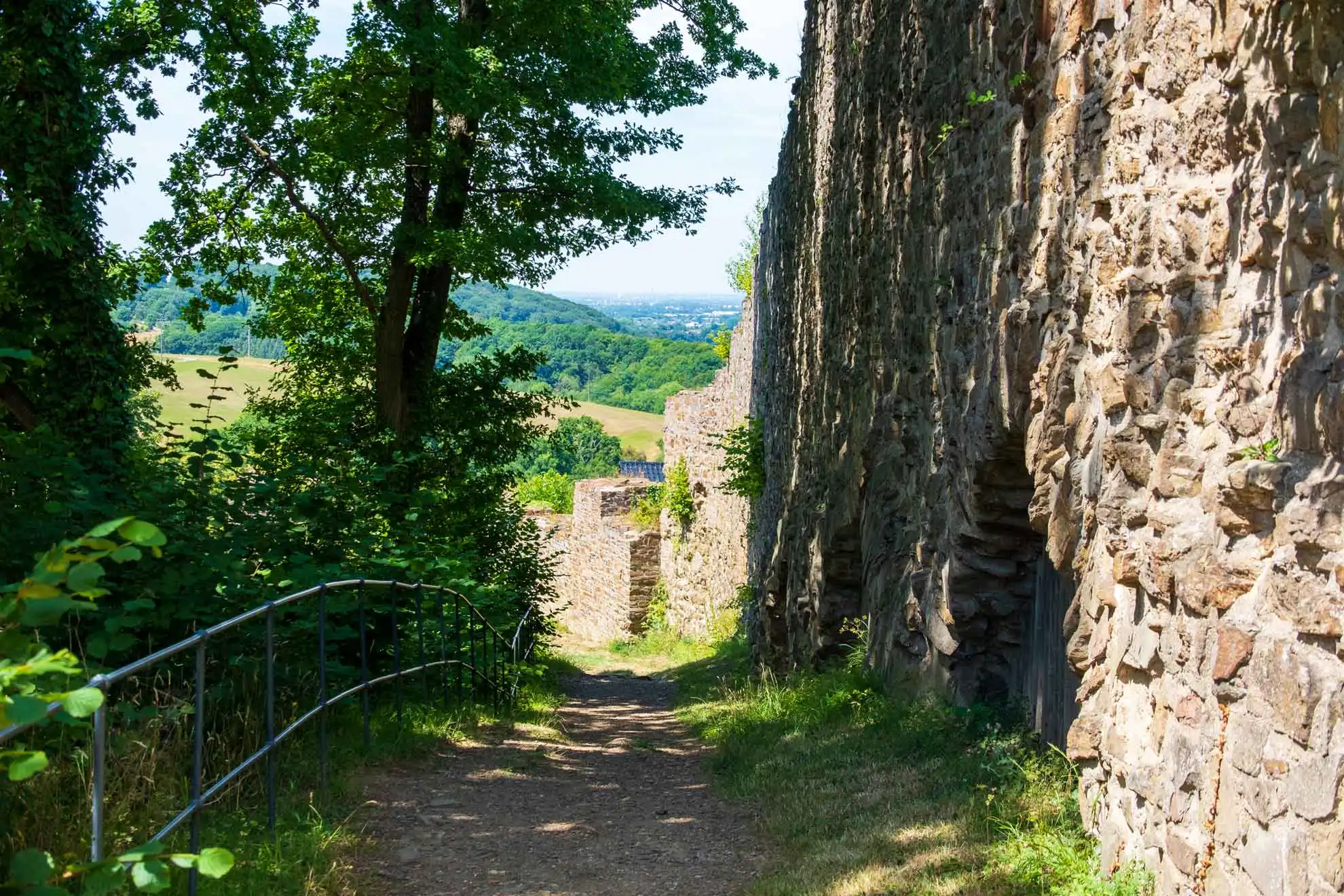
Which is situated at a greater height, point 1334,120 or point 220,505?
point 1334,120

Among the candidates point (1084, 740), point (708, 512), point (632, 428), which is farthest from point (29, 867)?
point (632, 428)

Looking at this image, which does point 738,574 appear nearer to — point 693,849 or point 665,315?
point 693,849

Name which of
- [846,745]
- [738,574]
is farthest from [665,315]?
[846,745]

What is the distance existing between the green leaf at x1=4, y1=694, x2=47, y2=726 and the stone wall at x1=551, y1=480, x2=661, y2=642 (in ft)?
68.9

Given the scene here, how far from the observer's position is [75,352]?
8.49 metres

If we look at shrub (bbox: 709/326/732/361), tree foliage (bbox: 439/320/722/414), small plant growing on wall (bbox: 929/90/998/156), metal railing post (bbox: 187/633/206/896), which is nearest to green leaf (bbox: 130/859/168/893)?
metal railing post (bbox: 187/633/206/896)

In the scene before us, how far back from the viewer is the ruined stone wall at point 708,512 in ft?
60.6

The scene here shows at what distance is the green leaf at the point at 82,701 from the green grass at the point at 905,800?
10.3 ft

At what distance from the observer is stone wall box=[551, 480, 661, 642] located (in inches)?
960

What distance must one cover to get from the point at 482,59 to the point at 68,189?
4.09 metres

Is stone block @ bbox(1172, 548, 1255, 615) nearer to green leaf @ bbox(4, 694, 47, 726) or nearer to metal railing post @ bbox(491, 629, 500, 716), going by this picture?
green leaf @ bbox(4, 694, 47, 726)

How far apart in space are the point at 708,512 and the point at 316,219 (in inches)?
399

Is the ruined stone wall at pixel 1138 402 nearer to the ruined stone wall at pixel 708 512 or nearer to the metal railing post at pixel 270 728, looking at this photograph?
the metal railing post at pixel 270 728

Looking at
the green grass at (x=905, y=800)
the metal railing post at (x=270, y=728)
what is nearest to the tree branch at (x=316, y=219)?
the green grass at (x=905, y=800)
